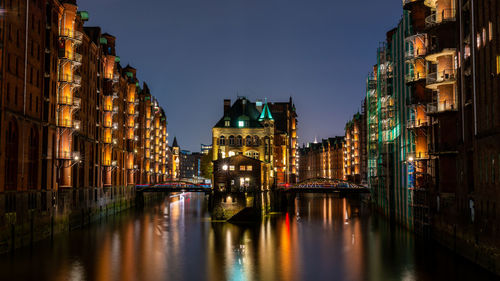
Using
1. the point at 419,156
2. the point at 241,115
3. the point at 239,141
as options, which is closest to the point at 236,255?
the point at 419,156

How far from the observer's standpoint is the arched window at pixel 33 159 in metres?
46.2

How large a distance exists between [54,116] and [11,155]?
10.9 metres

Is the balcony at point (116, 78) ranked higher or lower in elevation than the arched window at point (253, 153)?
higher

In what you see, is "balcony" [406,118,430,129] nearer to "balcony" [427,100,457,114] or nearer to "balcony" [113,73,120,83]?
"balcony" [427,100,457,114]

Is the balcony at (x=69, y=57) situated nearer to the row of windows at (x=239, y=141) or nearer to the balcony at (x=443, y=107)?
the balcony at (x=443, y=107)

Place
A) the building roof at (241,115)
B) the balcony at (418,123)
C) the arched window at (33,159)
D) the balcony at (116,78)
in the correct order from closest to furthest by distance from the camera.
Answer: the arched window at (33,159) < the balcony at (418,123) < the balcony at (116,78) < the building roof at (241,115)

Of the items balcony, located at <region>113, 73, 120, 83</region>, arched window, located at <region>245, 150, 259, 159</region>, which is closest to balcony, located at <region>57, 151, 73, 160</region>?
balcony, located at <region>113, 73, 120, 83</region>

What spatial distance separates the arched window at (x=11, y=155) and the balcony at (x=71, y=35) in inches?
581

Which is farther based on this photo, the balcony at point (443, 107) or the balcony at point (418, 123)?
the balcony at point (418, 123)

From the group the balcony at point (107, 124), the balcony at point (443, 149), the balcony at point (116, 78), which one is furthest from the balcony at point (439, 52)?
the balcony at point (116, 78)

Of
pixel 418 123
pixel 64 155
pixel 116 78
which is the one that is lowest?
pixel 64 155

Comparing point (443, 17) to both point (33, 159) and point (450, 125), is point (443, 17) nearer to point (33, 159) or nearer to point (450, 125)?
point (450, 125)

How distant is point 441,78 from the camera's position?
143ft

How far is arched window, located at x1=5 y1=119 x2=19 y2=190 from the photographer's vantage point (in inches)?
1624
